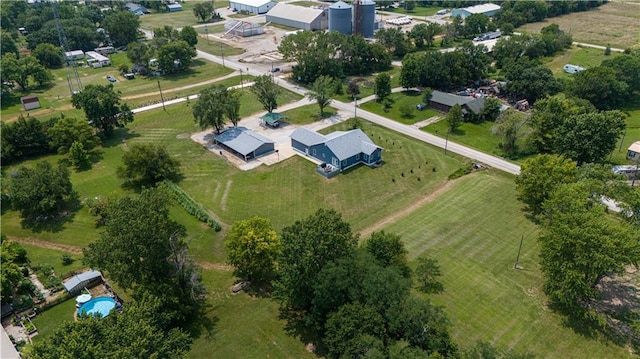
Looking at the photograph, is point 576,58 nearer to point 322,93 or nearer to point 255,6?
point 322,93

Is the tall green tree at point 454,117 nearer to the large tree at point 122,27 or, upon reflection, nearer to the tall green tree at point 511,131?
the tall green tree at point 511,131

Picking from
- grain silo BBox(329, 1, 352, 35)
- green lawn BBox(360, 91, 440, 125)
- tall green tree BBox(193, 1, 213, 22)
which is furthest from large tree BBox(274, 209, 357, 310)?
tall green tree BBox(193, 1, 213, 22)

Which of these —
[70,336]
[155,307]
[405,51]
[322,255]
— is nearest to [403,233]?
[322,255]

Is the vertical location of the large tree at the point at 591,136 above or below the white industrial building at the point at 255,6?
below

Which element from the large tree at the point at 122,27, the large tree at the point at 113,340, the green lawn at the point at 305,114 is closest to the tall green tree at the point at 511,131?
the green lawn at the point at 305,114

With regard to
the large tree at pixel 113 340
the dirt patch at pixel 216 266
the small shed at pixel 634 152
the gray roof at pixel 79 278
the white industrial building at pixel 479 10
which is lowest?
the dirt patch at pixel 216 266

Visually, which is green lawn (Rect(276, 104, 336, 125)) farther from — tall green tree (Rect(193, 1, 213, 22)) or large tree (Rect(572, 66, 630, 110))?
tall green tree (Rect(193, 1, 213, 22))
